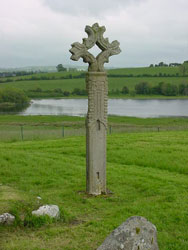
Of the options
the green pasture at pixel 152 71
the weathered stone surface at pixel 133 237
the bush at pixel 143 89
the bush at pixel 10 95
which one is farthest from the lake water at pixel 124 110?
the green pasture at pixel 152 71

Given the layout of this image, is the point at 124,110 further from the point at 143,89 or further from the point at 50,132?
the point at 143,89

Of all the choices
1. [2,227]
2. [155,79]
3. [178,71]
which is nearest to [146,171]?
[2,227]

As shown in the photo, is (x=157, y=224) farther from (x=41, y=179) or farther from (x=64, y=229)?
(x=41, y=179)

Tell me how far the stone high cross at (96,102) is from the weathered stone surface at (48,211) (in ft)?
8.67

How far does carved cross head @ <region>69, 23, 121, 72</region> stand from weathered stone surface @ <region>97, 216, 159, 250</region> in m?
5.71

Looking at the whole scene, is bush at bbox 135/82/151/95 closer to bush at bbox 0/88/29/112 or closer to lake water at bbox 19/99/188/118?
lake water at bbox 19/99/188/118

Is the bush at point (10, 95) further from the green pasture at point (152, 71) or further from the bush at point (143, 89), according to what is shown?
the green pasture at point (152, 71)

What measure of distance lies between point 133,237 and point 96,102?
557cm

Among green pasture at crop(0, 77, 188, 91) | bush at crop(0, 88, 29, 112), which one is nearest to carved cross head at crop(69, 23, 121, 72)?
bush at crop(0, 88, 29, 112)

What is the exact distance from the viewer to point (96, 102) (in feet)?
33.6

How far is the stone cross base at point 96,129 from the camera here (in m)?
10.2

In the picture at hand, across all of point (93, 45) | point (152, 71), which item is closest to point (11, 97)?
point (152, 71)

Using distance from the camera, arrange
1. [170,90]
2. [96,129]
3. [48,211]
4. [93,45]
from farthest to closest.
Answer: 1. [170,90]
2. [96,129]
3. [93,45]
4. [48,211]

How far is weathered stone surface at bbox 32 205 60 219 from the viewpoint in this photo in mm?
7750
